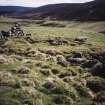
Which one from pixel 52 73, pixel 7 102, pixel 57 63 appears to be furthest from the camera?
pixel 57 63

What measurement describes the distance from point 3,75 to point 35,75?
3.03 m

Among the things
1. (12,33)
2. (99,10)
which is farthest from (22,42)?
(99,10)

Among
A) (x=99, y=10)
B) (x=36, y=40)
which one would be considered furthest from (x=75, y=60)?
(x=99, y=10)

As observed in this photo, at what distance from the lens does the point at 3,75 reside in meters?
23.1

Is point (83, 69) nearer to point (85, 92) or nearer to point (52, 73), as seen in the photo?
point (52, 73)

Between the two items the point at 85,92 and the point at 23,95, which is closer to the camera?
the point at 23,95

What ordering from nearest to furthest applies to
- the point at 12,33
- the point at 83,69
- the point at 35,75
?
the point at 35,75 → the point at 83,69 → the point at 12,33

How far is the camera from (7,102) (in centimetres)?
1792

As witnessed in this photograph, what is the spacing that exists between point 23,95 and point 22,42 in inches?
1216

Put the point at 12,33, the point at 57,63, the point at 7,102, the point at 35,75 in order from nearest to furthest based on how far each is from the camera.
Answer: the point at 7,102 → the point at 35,75 → the point at 57,63 → the point at 12,33

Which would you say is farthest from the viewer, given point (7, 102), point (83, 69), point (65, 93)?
point (83, 69)

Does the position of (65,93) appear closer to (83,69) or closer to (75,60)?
(83,69)

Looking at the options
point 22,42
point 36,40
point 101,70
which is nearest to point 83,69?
point 101,70

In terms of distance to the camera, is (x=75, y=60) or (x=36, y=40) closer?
(x=75, y=60)
